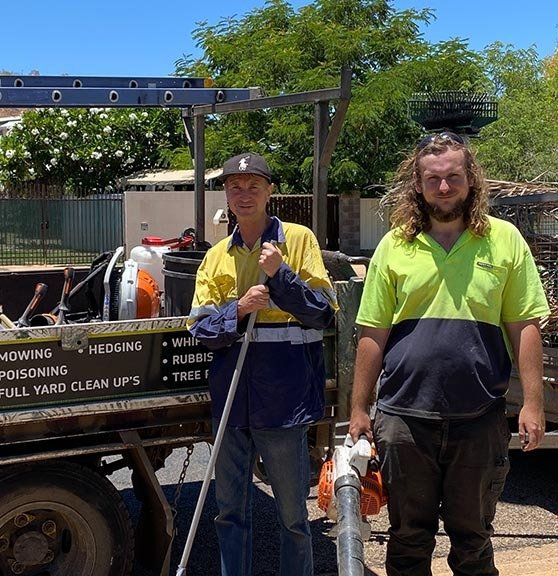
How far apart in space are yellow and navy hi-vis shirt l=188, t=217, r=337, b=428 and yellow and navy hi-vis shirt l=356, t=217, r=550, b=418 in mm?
393

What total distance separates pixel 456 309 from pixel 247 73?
21355 mm

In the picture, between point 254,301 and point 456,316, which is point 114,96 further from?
point 456,316

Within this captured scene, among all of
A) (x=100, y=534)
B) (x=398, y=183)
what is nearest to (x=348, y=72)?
(x=398, y=183)

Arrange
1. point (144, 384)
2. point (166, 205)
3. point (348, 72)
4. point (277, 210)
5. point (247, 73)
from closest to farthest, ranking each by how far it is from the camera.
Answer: point (144, 384) → point (348, 72) → point (166, 205) → point (277, 210) → point (247, 73)

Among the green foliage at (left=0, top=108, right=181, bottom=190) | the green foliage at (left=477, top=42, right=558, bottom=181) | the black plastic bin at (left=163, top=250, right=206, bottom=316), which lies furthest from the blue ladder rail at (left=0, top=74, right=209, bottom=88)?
the green foliage at (left=0, top=108, right=181, bottom=190)

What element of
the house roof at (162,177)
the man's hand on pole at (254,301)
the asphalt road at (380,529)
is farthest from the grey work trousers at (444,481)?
the house roof at (162,177)

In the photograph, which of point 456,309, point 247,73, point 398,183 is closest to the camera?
point 456,309

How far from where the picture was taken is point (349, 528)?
270cm

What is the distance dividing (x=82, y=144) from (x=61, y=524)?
2491cm

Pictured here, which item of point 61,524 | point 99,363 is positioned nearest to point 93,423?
point 99,363

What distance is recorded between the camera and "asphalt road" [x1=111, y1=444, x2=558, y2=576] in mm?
4719

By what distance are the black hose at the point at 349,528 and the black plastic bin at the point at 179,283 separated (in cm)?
175

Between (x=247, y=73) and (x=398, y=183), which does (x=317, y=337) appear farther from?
(x=247, y=73)

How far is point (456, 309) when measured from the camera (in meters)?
3.04
